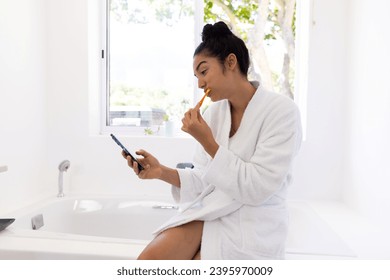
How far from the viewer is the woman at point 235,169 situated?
90 centimetres

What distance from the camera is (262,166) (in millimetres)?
895

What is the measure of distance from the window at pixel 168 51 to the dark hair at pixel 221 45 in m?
1.15

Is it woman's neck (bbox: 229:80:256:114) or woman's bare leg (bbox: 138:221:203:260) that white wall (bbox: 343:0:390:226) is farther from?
woman's bare leg (bbox: 138:221:203:260)

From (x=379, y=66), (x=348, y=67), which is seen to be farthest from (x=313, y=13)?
(x=379, y=66)

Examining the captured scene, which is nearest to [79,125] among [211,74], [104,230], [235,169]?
[104,230]

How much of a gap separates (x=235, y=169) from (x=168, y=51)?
1.48 meters

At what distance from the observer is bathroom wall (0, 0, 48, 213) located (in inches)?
A: 64.9

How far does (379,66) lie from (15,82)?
5.31ft

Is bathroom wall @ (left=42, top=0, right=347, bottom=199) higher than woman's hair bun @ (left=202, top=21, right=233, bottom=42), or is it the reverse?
woman's hair bun @ (left=202, top=21, right=233, bottom=42)

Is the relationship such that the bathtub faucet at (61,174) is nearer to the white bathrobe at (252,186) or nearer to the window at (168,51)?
the window at (168,51)

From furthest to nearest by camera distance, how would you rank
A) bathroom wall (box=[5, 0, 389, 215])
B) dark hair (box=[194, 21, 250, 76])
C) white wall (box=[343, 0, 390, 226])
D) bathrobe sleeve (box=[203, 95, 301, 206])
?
bathroom wall (box=[5, 0, 389, 215]), white wall (box=[343, 0, 390, 226]), dark hair (box=[194, 21, 250, 76]), bathrobe sleeve (box=[203, 95, 301, 206])

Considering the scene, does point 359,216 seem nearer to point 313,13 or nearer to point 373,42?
point 373,42

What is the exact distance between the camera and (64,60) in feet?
6.70

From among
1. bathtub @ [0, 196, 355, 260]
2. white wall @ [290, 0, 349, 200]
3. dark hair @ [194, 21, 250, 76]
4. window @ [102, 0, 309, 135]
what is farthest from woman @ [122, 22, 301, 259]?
window @ [102, 0, 309, 135]
